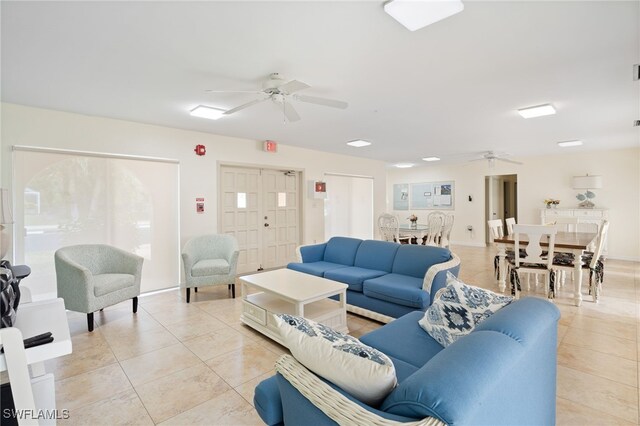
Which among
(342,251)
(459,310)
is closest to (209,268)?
(342,251)

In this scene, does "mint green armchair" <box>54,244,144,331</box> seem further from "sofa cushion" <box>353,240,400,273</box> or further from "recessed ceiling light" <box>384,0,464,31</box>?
"recessed ceiling light" <box>384,0,464,31</box>

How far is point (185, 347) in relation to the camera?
2.83m

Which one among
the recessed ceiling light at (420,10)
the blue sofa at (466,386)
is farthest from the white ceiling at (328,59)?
the blue sofa at (466,386)

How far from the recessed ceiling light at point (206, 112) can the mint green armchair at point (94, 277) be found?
194 cm

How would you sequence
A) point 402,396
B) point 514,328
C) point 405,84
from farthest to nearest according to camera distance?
1. point 405,84
2. point 514,328
3. point 402,396

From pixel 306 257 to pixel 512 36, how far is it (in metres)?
3.36

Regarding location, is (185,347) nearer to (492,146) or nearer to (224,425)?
(224,425)

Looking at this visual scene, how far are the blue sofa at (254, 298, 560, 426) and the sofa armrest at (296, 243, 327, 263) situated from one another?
9.37 feet

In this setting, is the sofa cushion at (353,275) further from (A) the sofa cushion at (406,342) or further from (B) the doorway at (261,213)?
(B) the doorway at (261,213)

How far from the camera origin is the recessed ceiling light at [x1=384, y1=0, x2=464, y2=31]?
69.4 inches

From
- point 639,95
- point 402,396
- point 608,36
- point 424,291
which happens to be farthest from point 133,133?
point 639,95

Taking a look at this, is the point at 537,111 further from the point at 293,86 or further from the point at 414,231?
the point at 293,86

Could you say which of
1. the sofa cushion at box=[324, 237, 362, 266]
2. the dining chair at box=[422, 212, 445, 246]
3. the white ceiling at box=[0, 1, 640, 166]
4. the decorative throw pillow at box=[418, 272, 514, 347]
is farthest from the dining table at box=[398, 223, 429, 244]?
the decorative throw pillow at box=[418, 272, 514, 347]

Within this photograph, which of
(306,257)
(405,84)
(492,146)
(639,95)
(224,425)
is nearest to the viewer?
(224,425)
